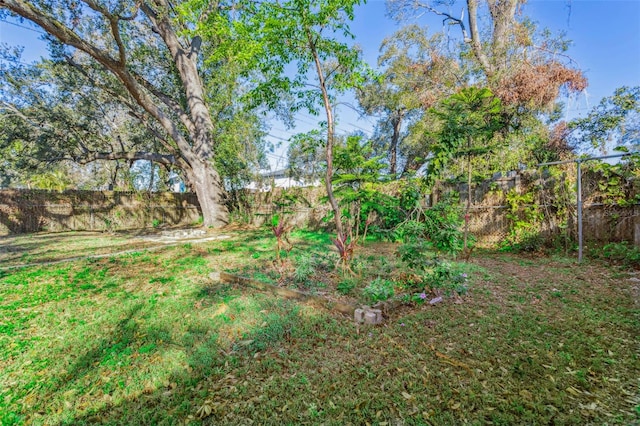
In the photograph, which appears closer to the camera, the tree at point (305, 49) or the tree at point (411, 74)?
the tree at point (305, 49)

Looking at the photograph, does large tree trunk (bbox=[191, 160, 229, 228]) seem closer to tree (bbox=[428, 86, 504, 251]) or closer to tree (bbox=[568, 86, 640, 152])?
tree (bbox=[428, 86, 504, 251])

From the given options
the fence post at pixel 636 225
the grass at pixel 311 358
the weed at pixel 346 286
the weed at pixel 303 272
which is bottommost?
the grass at pixel 311 358

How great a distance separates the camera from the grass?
1.63 meters

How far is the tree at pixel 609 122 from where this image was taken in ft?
24.1

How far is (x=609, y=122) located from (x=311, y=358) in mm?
10198

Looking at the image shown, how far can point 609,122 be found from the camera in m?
7.54

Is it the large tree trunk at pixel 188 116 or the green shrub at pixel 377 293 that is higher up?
the large tree trunk at pixel 188 116

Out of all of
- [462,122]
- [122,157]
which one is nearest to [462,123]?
[462,122]

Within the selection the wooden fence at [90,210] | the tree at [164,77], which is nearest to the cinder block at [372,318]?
the tree at [164,77]

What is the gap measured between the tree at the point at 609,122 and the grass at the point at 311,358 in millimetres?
6113

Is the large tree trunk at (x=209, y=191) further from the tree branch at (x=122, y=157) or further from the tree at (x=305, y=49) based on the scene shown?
the tree at (x=305, y=49)

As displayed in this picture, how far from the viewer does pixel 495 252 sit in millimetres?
6145

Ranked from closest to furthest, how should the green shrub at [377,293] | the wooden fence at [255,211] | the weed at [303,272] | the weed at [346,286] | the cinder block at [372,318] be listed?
the cinder block at [372,318]
the green shrub at [377,293]
the weed at [346,286]
the weed at [303,272]
the wooden fence at [255,211]

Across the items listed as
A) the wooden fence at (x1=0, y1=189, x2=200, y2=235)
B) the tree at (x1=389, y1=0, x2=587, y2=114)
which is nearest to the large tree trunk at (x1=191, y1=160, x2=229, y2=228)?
the wooden fence at (x1=0, y1=189, x2=200, y2=235)
